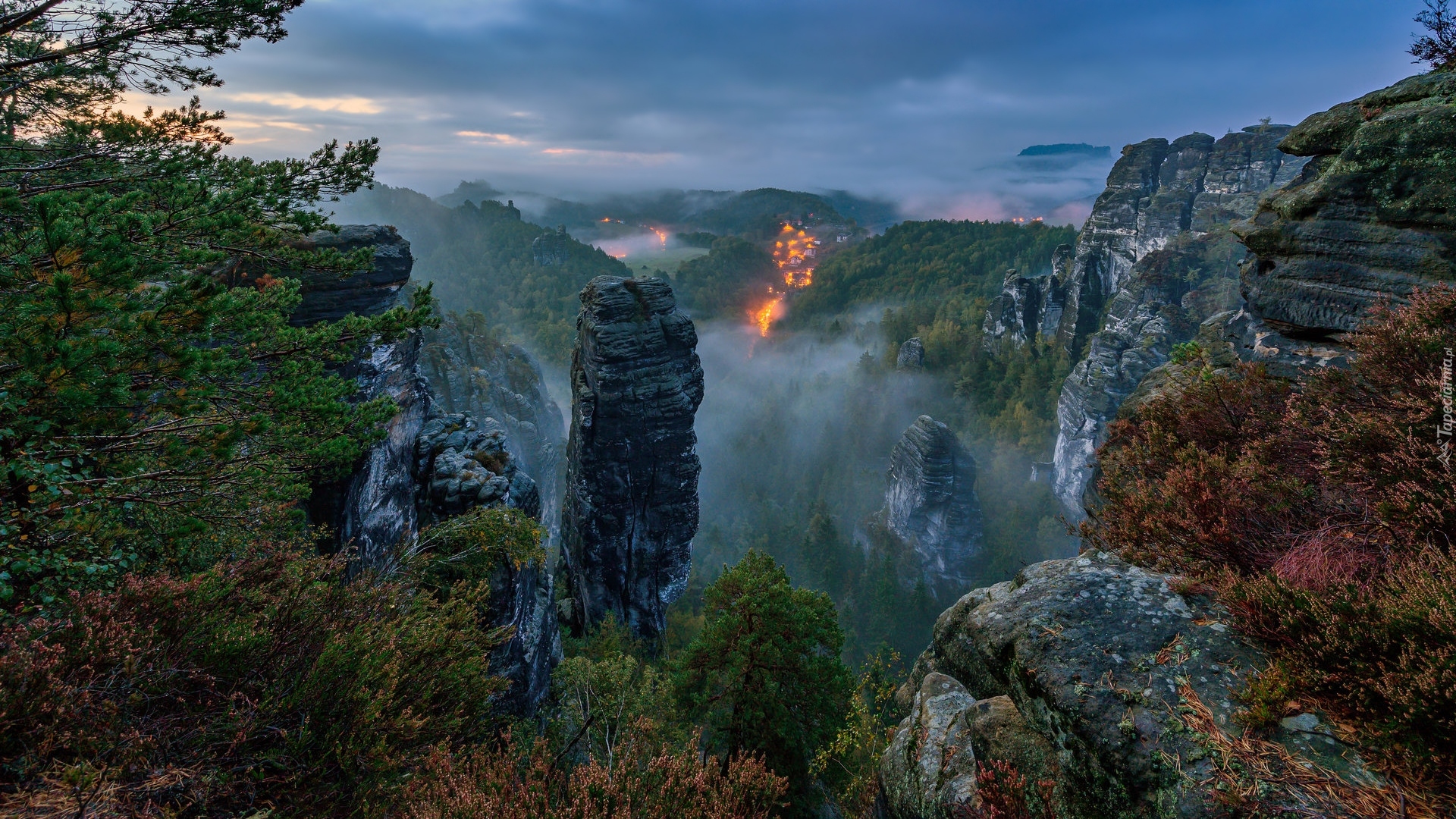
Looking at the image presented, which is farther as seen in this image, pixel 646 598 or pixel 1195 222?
pixel 1195 222

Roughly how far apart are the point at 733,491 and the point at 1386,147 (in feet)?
296

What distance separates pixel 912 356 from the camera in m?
93.9

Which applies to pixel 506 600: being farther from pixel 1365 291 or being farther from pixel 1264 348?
pixel 1365 291

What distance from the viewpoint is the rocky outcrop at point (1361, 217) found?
842 cm

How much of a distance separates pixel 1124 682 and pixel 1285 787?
113 cm

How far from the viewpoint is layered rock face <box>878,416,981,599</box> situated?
201 feet

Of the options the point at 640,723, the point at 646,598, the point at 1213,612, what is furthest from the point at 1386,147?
the point at 646,598

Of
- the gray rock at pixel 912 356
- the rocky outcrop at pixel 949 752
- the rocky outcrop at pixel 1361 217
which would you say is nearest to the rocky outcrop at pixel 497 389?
the rocky outcrop at pixel 949 752

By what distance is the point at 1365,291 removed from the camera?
9141 mm

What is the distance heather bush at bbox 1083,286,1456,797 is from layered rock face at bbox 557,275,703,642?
2089 centimetres

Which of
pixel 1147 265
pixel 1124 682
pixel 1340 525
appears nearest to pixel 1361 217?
pixel 1340 525

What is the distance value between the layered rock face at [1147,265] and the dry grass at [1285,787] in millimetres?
58220

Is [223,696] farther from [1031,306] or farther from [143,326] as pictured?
[1031,306]

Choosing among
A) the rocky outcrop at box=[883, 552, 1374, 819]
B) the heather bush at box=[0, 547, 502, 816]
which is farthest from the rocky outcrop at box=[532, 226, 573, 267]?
the rocky outcrop at box=[883, 552, 1374, 819]
